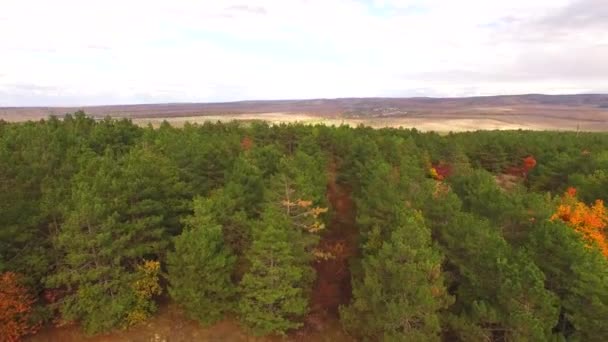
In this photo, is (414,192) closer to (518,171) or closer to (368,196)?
(368,196)

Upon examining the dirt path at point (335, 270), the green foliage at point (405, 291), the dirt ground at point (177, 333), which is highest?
the green foliage at point (405, 291)

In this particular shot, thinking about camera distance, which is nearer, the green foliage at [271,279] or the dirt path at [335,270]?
the green foliage at [271,279]

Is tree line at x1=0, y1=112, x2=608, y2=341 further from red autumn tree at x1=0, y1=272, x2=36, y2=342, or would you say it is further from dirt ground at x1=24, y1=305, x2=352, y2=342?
dirt ground at x1=24, y1=305, x2=352, y2=342

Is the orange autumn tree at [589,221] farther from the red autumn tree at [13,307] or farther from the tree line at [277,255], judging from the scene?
the red autumn tree at [13,307]

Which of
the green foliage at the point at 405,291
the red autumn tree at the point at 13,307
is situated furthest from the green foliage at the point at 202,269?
the green foliage at the point at 405,291

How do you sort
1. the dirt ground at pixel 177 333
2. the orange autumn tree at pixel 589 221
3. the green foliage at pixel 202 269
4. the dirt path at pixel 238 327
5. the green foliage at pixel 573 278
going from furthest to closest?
1. the orange autumn tree at pixel 589 221
2. the dirt path at pixel 238 327
3. the dirt ground at pixel 177 333
4. the green foliage at pixel 202 269
5. the green foliage at pixel 573 278

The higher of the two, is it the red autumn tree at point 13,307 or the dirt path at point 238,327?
the red autumn tree at point 13,307

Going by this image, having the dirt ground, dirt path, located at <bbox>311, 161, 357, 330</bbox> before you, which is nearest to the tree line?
the dirt ground

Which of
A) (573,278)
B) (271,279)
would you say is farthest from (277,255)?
(573,278)
